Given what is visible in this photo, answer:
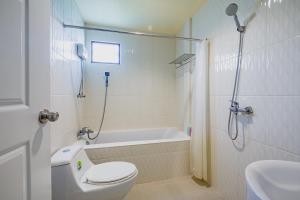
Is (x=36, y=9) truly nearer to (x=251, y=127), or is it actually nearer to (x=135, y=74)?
(x=251, y=127)

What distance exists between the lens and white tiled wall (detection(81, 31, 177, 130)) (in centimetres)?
265

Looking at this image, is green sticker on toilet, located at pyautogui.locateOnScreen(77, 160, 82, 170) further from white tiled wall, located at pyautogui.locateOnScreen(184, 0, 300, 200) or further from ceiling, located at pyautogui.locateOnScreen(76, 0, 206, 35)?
ceiling, located at pyautogui.locateOnScreen(76, 0, 206, 35)

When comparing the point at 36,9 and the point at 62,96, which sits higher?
the point at 36,9

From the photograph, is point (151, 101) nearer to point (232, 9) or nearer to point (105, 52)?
point (105, 52)

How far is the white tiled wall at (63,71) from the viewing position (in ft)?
4.36

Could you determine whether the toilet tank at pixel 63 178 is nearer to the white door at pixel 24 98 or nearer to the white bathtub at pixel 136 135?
the white door at pixel 24 98

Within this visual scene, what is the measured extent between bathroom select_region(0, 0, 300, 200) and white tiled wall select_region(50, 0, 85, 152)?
0.04 ft

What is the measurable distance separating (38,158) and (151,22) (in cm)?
245

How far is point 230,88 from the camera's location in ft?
5.07

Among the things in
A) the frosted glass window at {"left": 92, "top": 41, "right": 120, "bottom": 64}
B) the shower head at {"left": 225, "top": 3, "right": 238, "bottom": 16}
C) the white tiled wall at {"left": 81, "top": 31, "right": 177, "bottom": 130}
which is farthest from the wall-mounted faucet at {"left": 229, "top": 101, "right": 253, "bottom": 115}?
the frosted glass window at {"left": 92, "top": 41, "right": 120, "bottom": 64}

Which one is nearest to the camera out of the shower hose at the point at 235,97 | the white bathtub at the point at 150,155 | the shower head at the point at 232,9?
the shower head at the point at 232,9

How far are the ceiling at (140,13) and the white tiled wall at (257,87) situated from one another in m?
0.45

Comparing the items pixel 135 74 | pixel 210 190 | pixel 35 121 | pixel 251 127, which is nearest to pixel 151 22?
pixel 135 74

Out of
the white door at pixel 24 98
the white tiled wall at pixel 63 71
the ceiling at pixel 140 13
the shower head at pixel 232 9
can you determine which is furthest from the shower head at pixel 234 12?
the white tiled wall at pixel 63 71
